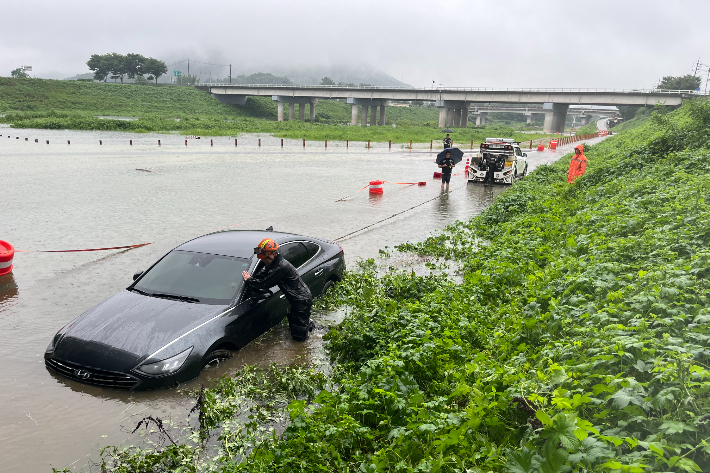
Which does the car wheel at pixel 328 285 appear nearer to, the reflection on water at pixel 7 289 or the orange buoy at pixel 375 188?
the reflection on water at pixel 7 289

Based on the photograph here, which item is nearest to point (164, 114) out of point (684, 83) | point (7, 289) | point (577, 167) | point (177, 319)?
point (577, 167)

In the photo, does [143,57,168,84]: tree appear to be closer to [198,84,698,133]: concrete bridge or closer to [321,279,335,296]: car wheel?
[198,84,698,133]: concrete bridge

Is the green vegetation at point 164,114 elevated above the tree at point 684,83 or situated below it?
below

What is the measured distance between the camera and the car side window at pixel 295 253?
8281 millimetres

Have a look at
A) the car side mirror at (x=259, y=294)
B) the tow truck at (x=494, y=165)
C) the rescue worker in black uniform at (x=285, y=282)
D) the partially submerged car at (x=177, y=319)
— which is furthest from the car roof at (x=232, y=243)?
the tow truck at (x=494, y=165)

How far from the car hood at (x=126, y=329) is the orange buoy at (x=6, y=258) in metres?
4.45

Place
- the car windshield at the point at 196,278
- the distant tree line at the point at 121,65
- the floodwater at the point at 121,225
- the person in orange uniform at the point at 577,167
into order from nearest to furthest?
the floodwater at the point at 121,225
the car windshield at the point at 196,278
the person in orange uniform at the point at 577,167
the distant tree line at the point at 121,65

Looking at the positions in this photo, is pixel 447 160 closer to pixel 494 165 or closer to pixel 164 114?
pixel 494 165

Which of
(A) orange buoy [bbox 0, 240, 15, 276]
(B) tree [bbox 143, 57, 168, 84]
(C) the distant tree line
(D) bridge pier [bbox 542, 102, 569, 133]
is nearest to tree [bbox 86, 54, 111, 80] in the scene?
(C) the distant tree line

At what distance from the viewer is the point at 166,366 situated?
5961 mm

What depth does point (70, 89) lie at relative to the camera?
10219 cm

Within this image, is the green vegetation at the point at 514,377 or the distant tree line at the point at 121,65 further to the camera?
the distant tree line at the point at 121,65

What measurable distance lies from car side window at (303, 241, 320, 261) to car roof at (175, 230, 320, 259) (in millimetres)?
166

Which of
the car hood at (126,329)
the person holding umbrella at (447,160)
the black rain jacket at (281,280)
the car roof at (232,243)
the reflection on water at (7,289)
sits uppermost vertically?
the person holding umbrella at (447,160)
